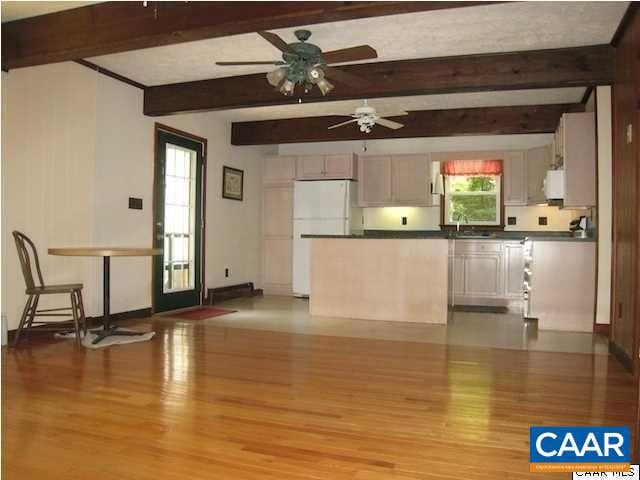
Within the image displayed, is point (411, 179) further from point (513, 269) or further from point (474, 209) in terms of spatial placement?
point (513, 269)

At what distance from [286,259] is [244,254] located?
2.20ft

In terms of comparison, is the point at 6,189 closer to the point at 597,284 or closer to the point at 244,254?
the point at 244,254

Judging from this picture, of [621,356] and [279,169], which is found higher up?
[279,169]

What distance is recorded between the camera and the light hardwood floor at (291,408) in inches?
78.3

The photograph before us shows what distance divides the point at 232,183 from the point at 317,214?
1.32m

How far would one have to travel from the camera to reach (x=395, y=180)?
764 centimetres

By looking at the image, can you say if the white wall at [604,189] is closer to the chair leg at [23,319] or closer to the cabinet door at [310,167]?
the cabinet door at [310,167]

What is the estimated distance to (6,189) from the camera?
4.27 meters

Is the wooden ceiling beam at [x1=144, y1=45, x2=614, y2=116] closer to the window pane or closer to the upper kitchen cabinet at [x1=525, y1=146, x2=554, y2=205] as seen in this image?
the upper kitchen cabinet at [x1=525, y1=146, x2=554, y2=205]

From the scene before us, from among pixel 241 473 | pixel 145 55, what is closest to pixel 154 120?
pixel 145 55

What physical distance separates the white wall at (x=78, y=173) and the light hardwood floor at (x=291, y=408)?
1.01m

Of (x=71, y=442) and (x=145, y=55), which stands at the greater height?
(x=145, y=55)

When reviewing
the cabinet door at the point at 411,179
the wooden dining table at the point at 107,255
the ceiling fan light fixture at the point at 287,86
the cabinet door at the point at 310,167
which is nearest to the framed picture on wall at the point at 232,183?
the cabinet door at the point at 310,167

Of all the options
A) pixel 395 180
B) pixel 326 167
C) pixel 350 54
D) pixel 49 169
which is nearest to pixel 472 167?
pixel 395 180
